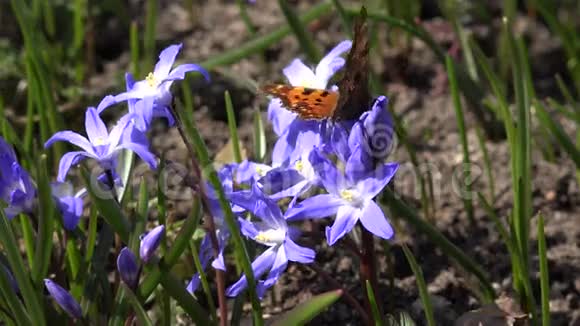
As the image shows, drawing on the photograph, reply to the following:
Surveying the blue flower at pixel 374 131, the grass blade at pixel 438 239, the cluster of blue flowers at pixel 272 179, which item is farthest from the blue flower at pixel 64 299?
the grass blade at pixel 438 239

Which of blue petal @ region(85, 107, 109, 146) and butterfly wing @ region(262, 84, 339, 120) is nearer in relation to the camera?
butterfly wing @ region(262, 84, 339, 120)

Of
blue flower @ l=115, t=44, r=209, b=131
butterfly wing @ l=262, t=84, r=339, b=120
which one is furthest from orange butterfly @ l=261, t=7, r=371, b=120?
blue flower @ l=115, t=44, r=209, b=131

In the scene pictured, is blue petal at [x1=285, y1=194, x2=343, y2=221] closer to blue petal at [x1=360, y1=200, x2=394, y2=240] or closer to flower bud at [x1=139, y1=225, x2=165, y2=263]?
blue petal at [x1=360, y1=200, x2=394, y2=240]

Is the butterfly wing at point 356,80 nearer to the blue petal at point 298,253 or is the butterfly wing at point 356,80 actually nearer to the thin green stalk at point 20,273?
the blue petal at point 298,253

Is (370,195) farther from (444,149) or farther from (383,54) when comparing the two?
(383,54)

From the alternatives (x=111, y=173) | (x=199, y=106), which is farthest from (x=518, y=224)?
(x=199, y=106)

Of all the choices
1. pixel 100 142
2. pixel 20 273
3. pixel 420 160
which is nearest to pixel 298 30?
pixel 420 160
